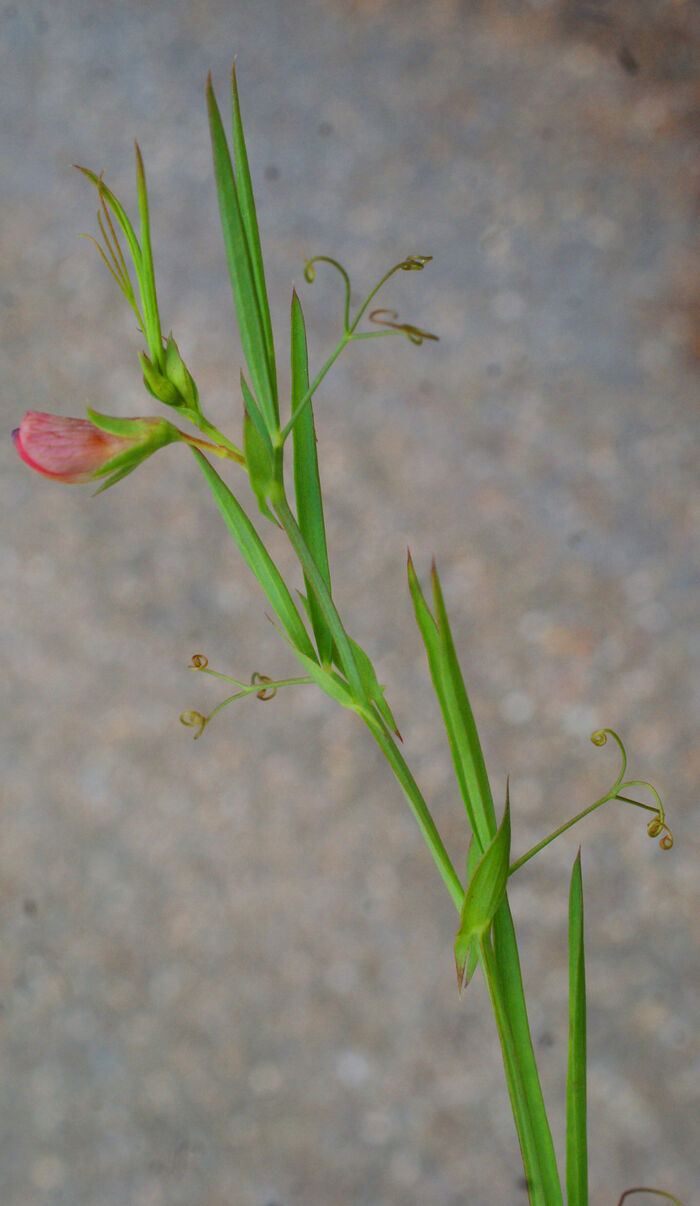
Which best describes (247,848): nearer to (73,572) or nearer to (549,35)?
(73,572)

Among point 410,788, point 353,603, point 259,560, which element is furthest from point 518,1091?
point 353,603

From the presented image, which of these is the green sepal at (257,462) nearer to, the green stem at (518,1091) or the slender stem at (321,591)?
the slender stem at (321,591)

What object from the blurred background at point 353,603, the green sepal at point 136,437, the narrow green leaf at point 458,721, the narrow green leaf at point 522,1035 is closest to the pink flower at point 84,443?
the green sepal at point 136,437

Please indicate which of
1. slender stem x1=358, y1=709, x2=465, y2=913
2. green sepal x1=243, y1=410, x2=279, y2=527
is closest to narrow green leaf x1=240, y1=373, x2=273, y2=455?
green sepal x1=243, y1=410, x2=279, y2=527

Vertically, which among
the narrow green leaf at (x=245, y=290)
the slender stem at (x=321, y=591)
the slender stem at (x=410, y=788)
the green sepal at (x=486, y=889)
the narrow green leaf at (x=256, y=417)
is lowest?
the green sepal at (x=486, y=889)

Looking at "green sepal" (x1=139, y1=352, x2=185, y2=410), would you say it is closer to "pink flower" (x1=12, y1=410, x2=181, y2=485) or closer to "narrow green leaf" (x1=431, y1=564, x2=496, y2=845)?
"pink flower" (x1=12, y1=410, x2=181, y2=485)

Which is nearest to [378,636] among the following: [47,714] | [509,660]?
[509,660]

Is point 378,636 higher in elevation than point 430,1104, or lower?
higher
